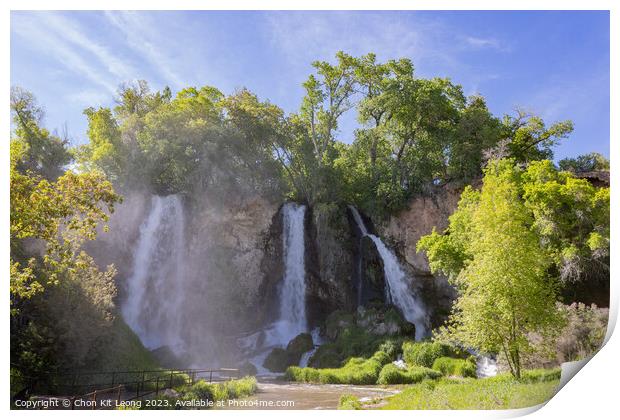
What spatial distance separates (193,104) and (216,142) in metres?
2.10

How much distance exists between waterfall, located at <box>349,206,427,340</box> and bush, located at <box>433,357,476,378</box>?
3143 millimetres

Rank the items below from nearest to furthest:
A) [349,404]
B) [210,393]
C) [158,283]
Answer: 1. [349,404]
2. [210,393]
3. [158,283]

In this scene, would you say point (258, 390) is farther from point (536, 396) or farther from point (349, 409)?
point (536, 396)

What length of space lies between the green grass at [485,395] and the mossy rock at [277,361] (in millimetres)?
6733

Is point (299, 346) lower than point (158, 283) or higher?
lower

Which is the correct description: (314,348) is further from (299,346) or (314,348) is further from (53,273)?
(53,273)

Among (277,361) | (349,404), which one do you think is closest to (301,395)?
(349,404)

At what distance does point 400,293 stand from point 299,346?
4.52m

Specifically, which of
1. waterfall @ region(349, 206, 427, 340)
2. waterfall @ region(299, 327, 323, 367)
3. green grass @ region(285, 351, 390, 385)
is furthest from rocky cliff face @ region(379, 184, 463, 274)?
green grass @ region(285, 351, 390, 385)

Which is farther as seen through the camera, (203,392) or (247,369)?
(247,369)

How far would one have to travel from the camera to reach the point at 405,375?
44.7 ft

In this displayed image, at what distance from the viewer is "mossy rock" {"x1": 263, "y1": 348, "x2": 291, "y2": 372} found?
16734 mm

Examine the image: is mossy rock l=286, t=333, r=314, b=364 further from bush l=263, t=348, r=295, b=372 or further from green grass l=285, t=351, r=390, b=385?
green grass l=285, t=351, r=390, b=385
